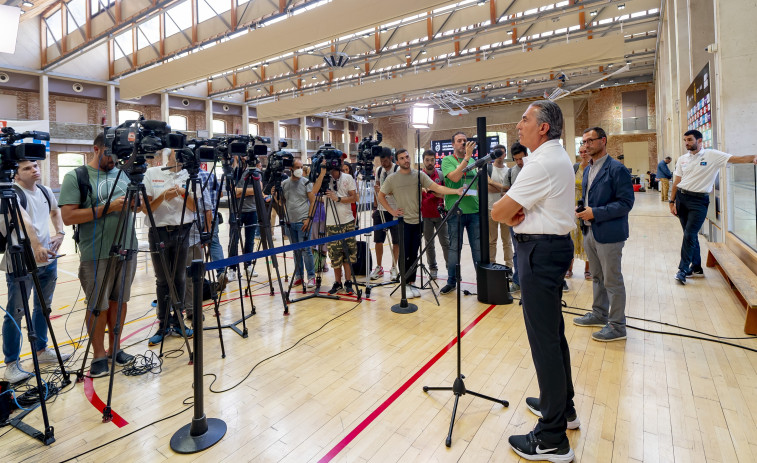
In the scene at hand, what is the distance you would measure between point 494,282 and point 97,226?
2.91 metres

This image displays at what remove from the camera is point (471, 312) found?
11.9 feet

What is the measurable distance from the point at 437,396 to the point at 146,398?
1.69m

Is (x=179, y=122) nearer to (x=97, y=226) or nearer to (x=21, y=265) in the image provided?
(x=97, y=226)

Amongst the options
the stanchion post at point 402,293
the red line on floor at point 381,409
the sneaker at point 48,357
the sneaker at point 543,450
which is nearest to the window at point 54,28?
the sneaker at point 48,357

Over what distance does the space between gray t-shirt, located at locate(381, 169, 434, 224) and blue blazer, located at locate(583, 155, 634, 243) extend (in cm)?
176

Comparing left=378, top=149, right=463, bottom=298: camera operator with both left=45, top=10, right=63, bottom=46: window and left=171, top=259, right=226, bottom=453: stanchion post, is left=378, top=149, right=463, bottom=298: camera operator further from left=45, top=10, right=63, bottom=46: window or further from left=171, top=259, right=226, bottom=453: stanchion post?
left=45, top=10, right=63, bottom=46: window

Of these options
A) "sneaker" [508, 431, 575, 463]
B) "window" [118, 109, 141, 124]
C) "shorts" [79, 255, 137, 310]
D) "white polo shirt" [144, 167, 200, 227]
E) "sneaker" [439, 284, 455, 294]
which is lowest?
"sneaker" [508, 431, 575, 463]

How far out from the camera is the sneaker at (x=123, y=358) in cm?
272

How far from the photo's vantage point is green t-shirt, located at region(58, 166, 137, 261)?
2412 mm

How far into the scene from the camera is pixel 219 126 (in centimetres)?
1998

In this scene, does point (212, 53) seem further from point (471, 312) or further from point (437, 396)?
point (437, 396)

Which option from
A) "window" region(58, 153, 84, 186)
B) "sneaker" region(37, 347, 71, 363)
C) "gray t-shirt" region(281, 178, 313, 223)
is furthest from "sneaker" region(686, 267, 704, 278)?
"window" region(58, 153, 84, 186)

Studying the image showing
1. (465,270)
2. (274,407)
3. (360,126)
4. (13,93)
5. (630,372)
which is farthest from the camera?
(360,126)

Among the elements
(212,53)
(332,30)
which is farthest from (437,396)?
(212,53)
